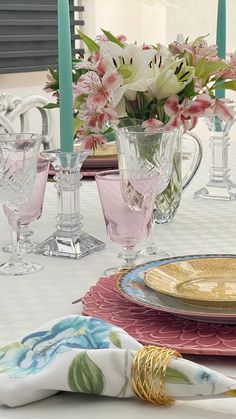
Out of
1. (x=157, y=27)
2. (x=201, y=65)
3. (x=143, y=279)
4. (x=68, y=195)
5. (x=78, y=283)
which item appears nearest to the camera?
(x=143, y=279)

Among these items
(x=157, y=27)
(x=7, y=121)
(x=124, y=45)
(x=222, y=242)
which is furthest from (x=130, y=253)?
(x=157, y=27)

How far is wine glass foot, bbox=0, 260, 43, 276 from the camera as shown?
1207 mm

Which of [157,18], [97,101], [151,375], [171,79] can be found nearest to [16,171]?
[97,101]

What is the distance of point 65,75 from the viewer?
1.25 metres

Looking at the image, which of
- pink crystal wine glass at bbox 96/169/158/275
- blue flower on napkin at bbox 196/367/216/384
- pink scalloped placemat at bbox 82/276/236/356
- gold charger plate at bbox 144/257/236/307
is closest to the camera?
blue flower on napkin at bbox 196/367/216/384

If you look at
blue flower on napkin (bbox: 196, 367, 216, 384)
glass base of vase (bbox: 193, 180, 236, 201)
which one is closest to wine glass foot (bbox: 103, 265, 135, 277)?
blue flower on napkin (bbox: 196, 367, 216, 384)

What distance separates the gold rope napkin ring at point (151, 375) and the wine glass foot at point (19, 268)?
0.50 meters

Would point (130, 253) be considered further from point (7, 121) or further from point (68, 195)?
point (7, 121)

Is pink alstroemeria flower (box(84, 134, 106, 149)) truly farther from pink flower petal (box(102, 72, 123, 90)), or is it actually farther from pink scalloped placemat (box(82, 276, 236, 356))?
pink scalloped placemat (box(82, 276, 236, 356))

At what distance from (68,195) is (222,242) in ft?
0.88

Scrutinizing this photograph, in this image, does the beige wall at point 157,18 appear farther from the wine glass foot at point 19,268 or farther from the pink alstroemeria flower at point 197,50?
the wine glass foot at point 19,268

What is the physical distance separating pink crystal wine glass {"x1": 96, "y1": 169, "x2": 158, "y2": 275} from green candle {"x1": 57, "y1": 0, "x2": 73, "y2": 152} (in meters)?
0.13

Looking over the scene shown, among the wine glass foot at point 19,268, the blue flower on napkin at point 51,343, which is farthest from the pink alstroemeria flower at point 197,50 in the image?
the blue flower on napkin at point 51,343

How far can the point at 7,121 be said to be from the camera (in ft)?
8.57
